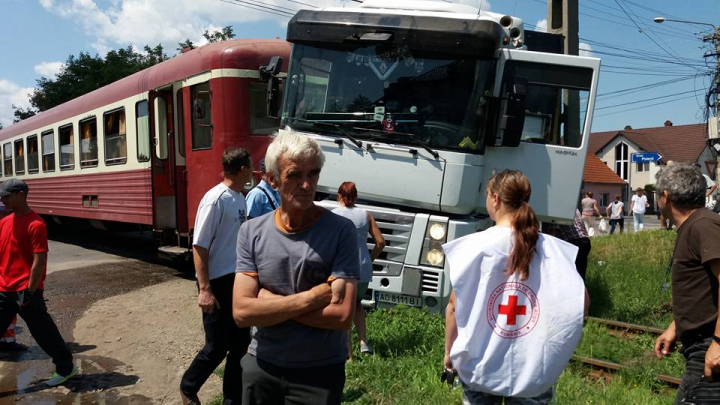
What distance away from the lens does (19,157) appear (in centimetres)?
1875

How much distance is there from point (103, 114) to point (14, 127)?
865cm

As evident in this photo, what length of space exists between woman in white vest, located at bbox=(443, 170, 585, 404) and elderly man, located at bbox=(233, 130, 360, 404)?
49cm

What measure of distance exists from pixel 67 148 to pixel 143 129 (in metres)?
4.76

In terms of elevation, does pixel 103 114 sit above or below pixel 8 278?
above

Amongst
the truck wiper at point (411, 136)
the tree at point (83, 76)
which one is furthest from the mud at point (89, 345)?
the tree at point (83, 76)

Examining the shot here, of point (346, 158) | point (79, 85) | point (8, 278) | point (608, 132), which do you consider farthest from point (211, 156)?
point (608, 132)

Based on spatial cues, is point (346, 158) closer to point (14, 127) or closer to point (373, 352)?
point (373, 352)

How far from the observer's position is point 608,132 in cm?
6625

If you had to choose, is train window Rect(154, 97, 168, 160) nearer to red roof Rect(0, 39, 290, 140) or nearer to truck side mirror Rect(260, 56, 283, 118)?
red roof Rect(0, 39, 290, 140)

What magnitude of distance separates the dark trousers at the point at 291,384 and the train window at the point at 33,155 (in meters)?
16.2

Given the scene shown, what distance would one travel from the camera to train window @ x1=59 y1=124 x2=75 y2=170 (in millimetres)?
14438

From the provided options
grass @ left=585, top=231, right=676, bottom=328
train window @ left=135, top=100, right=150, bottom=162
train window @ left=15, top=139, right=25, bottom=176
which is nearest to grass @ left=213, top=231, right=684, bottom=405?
grass @ left=585, top=231, right=676, bottom=328

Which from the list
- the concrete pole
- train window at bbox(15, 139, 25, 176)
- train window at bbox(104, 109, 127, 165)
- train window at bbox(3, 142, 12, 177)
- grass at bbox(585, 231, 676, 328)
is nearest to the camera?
grass at bbox(585, 231, 676, 328)

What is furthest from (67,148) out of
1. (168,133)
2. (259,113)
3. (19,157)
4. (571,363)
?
(571,363)
